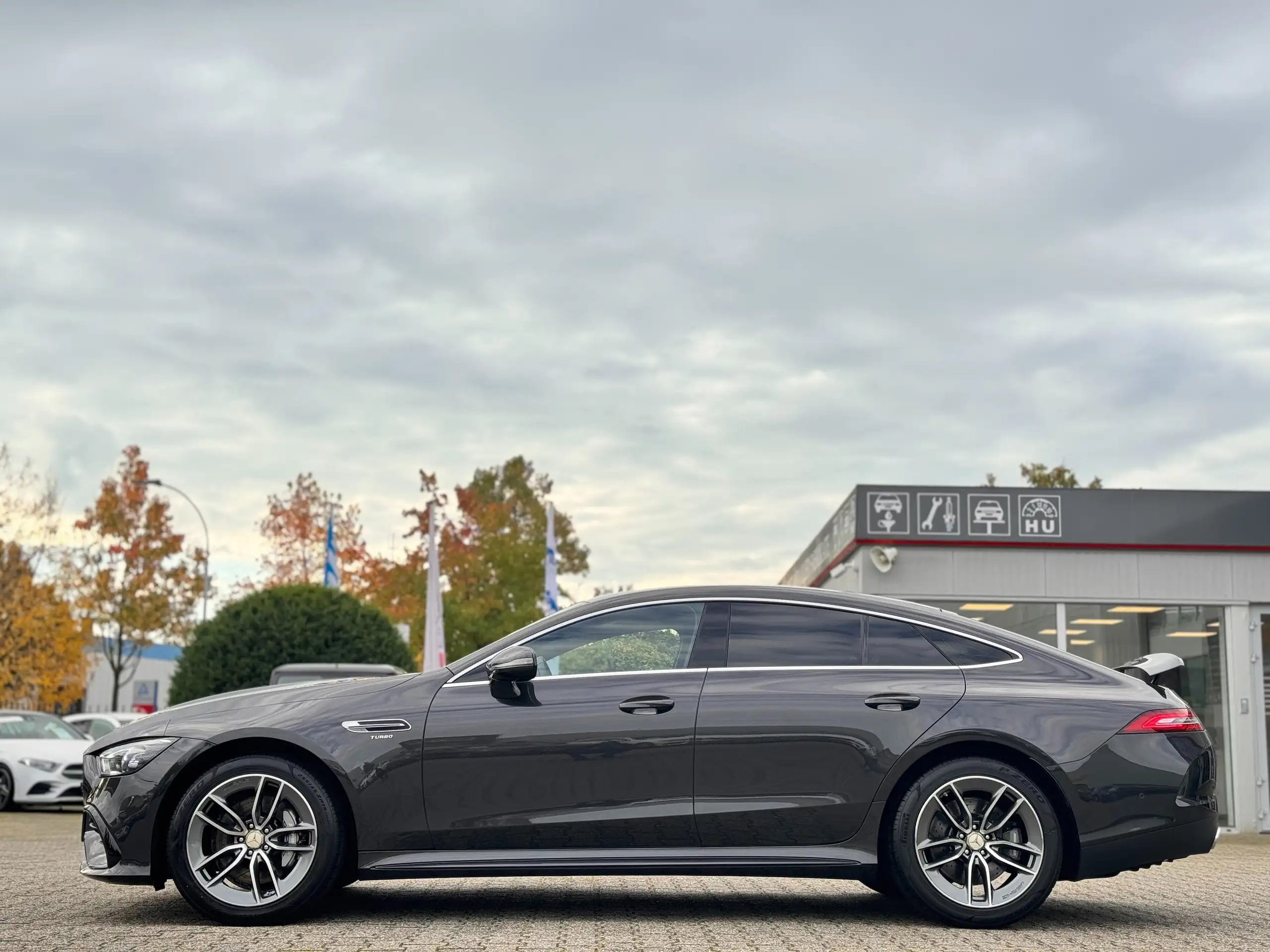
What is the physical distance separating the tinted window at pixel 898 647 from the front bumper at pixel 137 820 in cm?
304

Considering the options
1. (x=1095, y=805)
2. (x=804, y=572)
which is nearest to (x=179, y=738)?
(x=1095, y=805)

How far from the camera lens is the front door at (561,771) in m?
6.43

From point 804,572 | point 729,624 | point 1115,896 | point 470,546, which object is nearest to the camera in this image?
point 729,624

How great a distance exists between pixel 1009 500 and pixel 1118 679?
11110 mm

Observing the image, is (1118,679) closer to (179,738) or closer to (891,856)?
(891,856)

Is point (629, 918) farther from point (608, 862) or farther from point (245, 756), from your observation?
point (245, 756)

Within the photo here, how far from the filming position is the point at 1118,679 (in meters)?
6.89

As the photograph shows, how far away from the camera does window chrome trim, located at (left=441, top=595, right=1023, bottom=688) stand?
6676 mm

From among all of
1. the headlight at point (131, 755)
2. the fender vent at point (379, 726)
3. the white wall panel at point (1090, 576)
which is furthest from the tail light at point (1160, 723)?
the white wall panel at point (1090, 576)

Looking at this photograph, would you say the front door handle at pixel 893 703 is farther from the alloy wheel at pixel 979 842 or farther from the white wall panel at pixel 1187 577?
the white wall panel at pixel 1187 577

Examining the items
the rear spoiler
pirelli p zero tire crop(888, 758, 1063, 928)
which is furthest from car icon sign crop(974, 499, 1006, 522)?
pirelli p zero tire crop(888, 758, 1063, 928)

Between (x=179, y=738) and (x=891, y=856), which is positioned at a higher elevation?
(x=179, y=738)

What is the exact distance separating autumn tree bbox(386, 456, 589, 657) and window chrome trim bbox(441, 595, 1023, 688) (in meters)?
39.1

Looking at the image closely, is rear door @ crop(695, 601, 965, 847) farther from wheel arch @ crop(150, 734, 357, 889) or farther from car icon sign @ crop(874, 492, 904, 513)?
car icon sign @ crop(874, 492, 904, 513)
